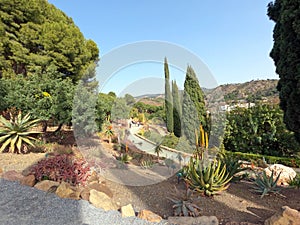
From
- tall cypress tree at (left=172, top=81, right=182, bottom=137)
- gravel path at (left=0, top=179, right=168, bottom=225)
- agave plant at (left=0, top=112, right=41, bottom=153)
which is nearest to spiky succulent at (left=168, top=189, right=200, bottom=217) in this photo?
gravel path at (left=0, top=179, right=168, bottom=225)

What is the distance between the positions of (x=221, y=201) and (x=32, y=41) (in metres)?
11.0

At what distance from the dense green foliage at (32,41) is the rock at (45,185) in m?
8.20

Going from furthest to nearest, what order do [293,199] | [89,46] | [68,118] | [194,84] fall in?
[89,46], [194,84], [68,118], [293,199]

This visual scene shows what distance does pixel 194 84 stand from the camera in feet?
22.1

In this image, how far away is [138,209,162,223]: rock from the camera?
227cm

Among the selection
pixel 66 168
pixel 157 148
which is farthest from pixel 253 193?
pixel 157 148

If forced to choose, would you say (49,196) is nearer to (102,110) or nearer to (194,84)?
(102,110)

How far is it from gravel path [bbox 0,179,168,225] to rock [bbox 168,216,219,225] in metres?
0.11

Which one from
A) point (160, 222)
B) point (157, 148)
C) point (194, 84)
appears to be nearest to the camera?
point (160, 222)

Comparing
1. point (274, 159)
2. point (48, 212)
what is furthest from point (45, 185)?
point (274, 159)

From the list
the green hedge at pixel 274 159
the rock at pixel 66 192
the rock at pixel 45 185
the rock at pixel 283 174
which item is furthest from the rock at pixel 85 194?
the green hedge at pixel 274 159

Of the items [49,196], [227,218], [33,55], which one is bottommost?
[49,196]

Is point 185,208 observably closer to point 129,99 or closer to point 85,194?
point 85,194

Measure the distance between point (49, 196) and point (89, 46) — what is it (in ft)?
36.1
